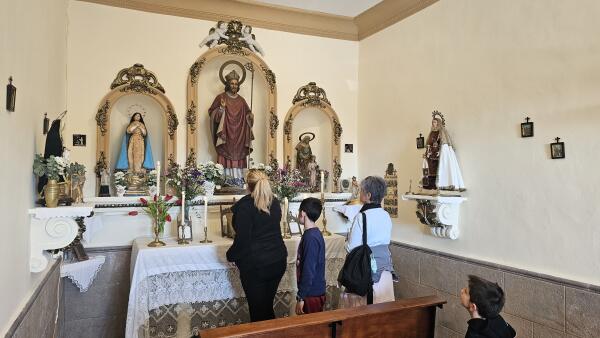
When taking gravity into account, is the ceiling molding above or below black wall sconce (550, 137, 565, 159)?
above

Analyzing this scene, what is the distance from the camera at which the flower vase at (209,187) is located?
4855 millimetres

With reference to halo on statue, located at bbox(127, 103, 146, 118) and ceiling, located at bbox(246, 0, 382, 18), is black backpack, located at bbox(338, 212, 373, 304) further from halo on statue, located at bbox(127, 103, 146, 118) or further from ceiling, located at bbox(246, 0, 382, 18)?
ceiling, located at bbox(246, 0, 382, 18)

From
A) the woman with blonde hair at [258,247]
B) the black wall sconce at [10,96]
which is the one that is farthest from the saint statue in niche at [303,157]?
the black wall sconce at [10,96]

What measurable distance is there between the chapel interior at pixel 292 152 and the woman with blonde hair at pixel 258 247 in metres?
0.65

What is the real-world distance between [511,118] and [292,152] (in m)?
2.79

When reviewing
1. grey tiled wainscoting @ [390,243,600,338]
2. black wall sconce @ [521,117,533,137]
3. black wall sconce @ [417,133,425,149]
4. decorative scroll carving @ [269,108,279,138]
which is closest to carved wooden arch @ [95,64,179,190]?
decorative scroll carving @ [269,108,279,138]

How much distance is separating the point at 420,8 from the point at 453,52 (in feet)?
2.70

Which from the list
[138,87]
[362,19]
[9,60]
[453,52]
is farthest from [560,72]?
[138,87]

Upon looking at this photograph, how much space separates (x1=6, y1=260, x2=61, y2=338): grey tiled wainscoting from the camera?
2.03 metres

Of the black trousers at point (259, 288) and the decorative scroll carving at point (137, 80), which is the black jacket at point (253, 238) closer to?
the black trousers at point (259, 288)

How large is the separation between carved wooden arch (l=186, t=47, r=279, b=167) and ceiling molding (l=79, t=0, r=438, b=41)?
0.42 metres

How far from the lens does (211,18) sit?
5480mm

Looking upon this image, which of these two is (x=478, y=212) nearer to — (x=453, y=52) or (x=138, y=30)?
(x=453, y=52)

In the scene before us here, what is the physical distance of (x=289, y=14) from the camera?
5.85m
